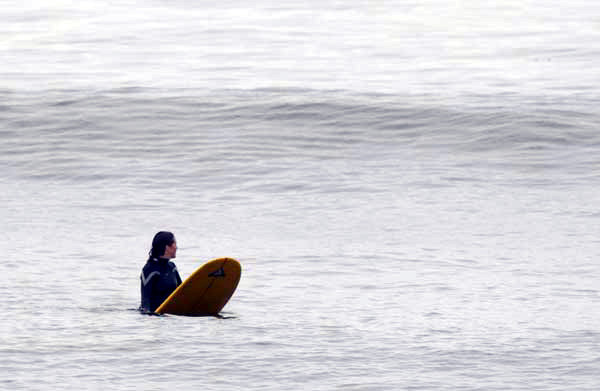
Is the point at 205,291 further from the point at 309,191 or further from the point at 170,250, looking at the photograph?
the point at 309,191

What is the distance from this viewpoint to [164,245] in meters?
12.6

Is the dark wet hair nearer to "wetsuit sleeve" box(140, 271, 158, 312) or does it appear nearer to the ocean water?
A: "wetsuit sleeve" box(140, 271, 158, 312)

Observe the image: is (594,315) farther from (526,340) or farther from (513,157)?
(513,157)

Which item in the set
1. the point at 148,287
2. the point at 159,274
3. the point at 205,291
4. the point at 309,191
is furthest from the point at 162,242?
the point at 309,191

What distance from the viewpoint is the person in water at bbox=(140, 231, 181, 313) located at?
41.5ft

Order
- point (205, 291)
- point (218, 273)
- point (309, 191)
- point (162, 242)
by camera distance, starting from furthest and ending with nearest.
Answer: point (309, 191) → point (218, 273) → point (205, 291) → point (162, 242)

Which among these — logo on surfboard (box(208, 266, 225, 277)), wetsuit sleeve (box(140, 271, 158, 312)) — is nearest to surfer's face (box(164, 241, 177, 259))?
wetsuit sleeve (box(140, 271, 158, 312))

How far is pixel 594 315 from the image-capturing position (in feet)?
42.0

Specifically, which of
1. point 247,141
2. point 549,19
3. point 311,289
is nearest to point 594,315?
point 311,289

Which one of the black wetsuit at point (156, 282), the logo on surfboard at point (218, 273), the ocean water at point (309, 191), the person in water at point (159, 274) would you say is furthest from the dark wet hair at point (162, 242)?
the ocean water at point (309, 191)

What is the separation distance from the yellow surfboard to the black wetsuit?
0.13 metres

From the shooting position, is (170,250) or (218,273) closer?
(170,250)

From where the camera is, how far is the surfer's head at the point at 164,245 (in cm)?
1261

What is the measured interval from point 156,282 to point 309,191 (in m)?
10.8
